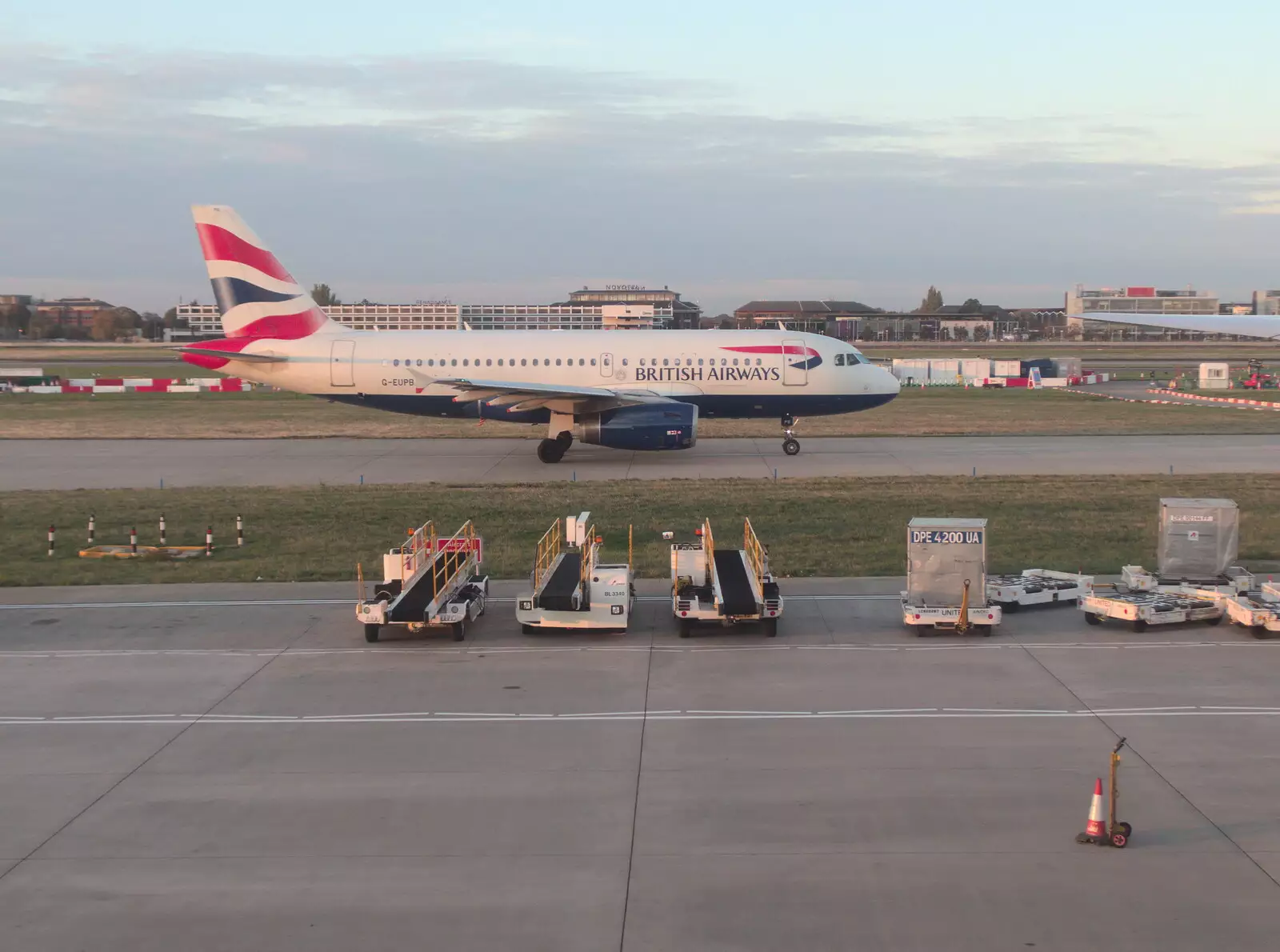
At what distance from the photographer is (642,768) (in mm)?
12398

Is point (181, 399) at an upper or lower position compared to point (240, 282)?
lower

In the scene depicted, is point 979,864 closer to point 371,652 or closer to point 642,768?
point 642,768

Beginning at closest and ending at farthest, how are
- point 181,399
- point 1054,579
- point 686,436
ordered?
point 1054,579 → point 686,436 → point 181,399

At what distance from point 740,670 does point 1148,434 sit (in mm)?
34718

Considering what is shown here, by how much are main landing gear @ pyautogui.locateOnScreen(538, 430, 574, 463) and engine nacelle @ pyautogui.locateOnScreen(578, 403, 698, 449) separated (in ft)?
5.57

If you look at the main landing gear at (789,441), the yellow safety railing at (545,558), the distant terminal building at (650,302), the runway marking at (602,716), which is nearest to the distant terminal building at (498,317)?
the distant terminal building at (650,302)

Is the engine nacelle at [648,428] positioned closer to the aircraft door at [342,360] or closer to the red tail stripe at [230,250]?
the aircraft door at [342,360]

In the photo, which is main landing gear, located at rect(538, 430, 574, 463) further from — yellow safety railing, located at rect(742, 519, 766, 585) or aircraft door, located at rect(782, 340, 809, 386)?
yellow safety railing, located at rect(742, 519, 766, 585)

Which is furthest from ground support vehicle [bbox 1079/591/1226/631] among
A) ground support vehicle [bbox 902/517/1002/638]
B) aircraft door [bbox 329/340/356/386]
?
aircraft door [bbox 329/340/356/386]

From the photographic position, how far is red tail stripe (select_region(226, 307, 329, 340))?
39.0 m

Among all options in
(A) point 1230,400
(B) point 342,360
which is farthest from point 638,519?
(A) point 1230,400

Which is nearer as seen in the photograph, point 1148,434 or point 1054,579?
point 1054,579

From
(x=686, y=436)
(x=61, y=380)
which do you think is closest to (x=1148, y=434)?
(x=686, y=436)

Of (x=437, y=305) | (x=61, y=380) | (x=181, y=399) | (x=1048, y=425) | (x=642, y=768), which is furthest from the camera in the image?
(x=437, y=305)
